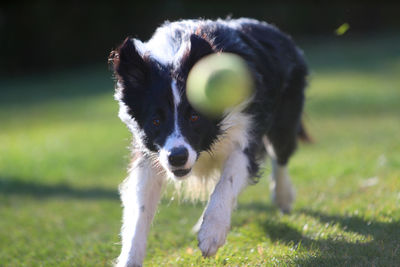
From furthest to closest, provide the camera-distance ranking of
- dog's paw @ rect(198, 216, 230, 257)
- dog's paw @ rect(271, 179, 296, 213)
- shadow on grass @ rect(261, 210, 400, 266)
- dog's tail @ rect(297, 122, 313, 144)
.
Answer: dog's tail @ rect(297, 122, 313, 144)
dog's paw @ rect(271, 179, 296, 213)
dog's paw @ rect(198, 216, 230, 257)
shadow on grass @ rect(261, 210, 400, 266)

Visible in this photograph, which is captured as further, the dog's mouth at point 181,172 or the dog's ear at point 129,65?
the dog's ear at point 129,65

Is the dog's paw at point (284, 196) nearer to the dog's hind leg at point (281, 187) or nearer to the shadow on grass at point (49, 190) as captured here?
the dog's hind leg at point (281, 187)

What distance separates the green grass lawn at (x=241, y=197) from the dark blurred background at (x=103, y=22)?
28.7 ft

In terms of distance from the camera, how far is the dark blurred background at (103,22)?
80.2 ft

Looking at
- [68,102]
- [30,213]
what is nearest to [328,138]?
[30,213]

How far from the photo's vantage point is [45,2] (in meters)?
24.5

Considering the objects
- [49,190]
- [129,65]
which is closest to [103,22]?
[49,190]

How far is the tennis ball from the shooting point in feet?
14.5

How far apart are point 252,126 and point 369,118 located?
778 centimetres

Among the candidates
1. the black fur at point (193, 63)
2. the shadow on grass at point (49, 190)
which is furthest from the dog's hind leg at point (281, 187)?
the shadow on grass at point (49, 190)

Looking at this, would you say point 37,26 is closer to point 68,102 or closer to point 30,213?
point 68,102

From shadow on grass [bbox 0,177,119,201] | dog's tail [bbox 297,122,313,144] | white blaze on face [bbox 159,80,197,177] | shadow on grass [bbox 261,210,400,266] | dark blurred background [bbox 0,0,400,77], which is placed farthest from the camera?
dark blurred background [bbox 0,0,400,77]

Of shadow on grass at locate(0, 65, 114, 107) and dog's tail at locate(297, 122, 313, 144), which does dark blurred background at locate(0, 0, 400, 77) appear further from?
dog's tail at locate(297, 122, 313, 144)

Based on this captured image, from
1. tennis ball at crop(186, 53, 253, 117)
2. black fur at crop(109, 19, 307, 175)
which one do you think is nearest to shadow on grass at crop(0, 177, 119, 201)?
black fur at crop(109, 19, 307, 175)
